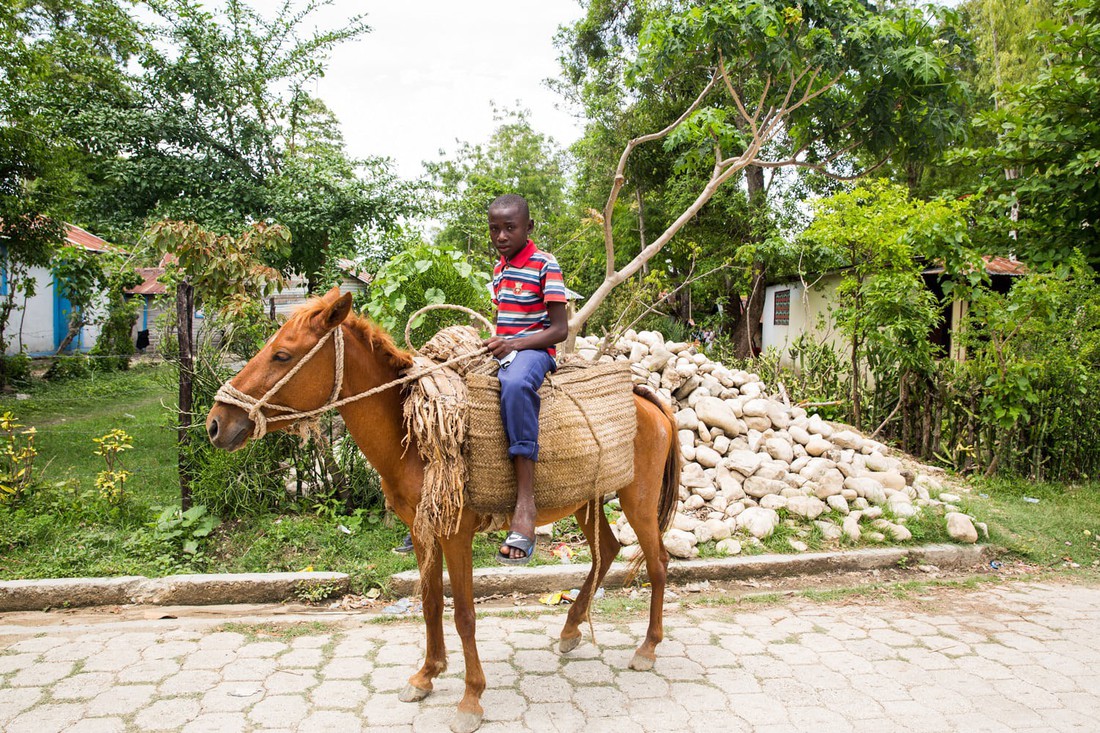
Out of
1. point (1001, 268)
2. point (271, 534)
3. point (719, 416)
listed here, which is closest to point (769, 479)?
point (719, 416)

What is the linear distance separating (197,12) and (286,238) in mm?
5259

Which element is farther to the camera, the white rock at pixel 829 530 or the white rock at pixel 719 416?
the white rock at pixel 719 416

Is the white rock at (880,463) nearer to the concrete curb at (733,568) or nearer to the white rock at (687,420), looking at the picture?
the concrete curb at (733,568)

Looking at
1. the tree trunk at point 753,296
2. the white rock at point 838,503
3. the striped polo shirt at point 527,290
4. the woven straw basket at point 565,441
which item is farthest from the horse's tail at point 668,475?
the tree trunk at point 753,296

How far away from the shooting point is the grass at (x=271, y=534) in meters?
4.61

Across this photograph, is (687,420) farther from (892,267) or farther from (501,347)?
(501,347)

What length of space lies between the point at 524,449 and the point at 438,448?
15.5 inches

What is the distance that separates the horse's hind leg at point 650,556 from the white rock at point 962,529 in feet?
10.7

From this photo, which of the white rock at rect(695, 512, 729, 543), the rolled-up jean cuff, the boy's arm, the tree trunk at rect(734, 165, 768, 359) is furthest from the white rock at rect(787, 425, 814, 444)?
the tree trunk at rect(734, 165, 768, 359)

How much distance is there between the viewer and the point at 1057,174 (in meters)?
7.13

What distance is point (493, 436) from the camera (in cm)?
307

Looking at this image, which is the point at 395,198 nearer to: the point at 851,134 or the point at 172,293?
the point at 172,293

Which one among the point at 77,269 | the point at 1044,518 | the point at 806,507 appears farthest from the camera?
the point at 77,269

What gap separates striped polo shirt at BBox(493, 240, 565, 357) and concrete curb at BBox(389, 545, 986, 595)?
215 cm
